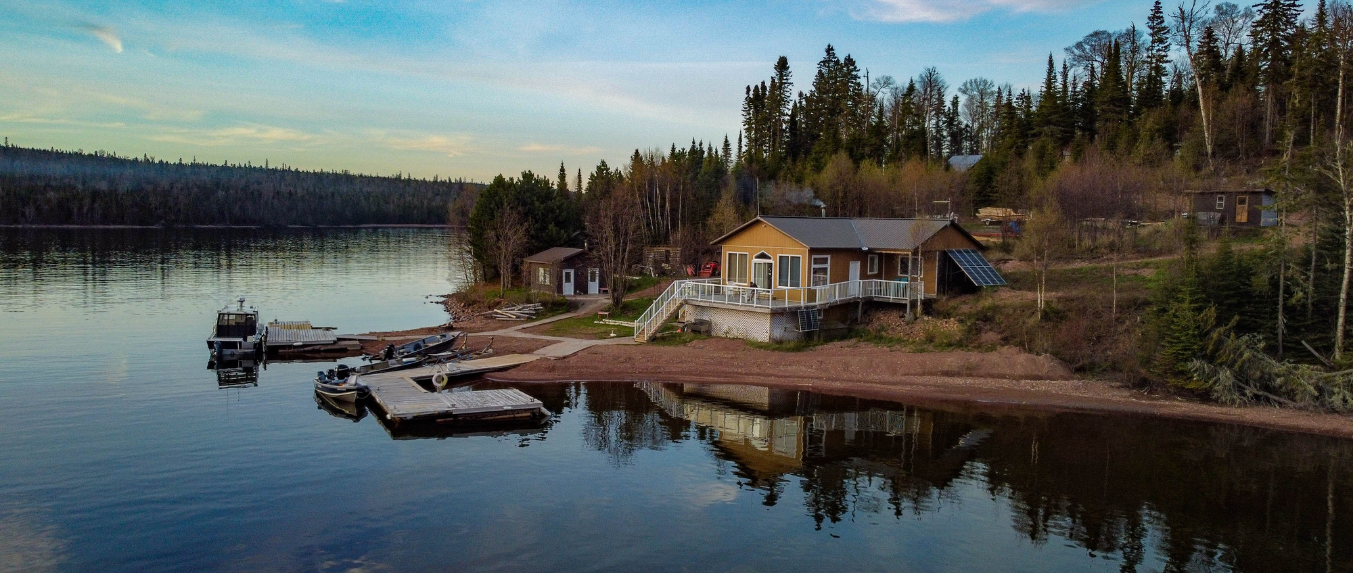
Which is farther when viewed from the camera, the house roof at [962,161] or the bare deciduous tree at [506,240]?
the house roof at [962,161]

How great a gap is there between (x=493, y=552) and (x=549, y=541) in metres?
1.18

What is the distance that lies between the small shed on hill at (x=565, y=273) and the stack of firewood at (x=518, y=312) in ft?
15.7

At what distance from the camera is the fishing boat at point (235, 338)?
35.6 m

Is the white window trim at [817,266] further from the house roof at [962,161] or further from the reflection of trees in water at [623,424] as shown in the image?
the house roof at [962,161]

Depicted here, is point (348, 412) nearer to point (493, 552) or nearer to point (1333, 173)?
point (493, 552)

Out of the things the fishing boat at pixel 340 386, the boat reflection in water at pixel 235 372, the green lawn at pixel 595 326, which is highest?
the green lawn at pixel 595 326

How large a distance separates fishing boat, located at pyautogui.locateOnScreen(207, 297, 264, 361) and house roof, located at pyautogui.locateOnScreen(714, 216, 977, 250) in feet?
70.5

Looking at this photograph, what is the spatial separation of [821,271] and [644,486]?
17.7 metres

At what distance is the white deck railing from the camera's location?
3441cm

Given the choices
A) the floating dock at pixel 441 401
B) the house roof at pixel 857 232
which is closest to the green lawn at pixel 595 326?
the house roof at pixel 857 232

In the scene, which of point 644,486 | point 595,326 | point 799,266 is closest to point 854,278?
point 799,266

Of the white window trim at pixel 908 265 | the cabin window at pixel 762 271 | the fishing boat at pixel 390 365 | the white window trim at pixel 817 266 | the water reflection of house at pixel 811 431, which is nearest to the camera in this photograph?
the water reflection of house at pixel 811 431

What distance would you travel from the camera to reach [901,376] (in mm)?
30891

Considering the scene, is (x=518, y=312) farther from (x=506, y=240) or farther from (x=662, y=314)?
(x=662, y=314)
